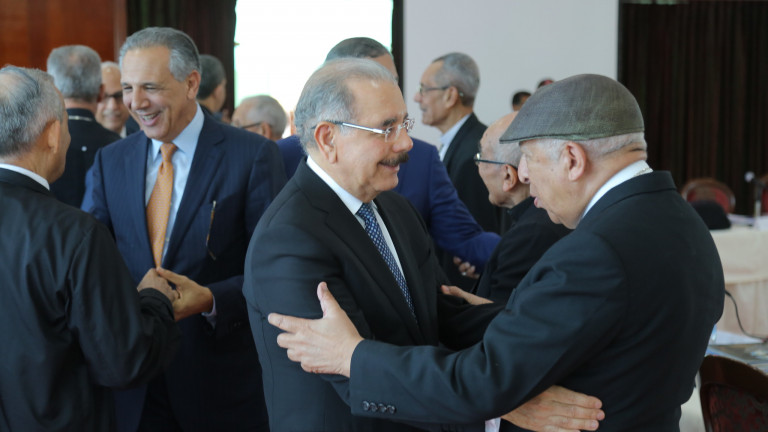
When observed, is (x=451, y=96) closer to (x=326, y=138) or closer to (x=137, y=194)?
(x=137, y=194)

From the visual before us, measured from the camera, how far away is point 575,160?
4.96 ft

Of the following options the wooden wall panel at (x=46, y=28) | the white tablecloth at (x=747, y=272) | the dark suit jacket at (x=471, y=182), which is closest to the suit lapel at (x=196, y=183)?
the dark suit jacket at (x=471, y=182)

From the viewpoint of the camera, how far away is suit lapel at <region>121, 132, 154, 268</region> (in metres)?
2.36

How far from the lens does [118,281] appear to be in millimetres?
1810

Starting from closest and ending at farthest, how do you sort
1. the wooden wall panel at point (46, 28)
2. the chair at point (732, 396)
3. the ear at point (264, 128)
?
the chair at point (732, 396)
the ear at point (264, 128)
the wooden wall panel at point (46, 28)

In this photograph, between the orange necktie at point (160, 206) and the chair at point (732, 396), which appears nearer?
the chair at point (732, 396)

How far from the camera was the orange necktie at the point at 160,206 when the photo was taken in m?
2.37

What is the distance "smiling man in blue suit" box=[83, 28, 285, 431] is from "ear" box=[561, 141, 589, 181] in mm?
1098

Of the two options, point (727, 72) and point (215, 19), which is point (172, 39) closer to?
point (215, 19)

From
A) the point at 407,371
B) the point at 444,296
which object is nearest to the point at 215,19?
the point at 444,296

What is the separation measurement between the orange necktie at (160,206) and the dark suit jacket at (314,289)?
0.81 metres

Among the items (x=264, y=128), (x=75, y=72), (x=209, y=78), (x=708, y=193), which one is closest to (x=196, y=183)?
(x=75, y=72)

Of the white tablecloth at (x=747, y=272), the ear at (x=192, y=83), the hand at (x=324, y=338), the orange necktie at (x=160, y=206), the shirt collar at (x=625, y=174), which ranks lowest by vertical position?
the white tablecloth at (x=747, y=272)

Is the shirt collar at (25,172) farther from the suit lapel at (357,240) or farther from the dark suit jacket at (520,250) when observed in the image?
the dark suit jacket at (520,250)
